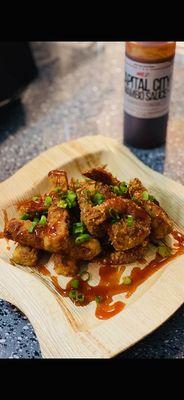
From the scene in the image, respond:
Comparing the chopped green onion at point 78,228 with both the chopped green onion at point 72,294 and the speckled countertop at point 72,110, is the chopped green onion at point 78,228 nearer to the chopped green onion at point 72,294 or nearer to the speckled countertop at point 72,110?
the chopped green onion at point 72,294

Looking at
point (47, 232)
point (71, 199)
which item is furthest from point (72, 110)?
point (47, 232)

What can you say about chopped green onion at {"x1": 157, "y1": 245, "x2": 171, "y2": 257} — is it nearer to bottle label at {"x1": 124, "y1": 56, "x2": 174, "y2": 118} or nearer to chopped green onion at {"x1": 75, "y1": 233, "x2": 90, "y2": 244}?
chopped green onion at {"x1": 75, "y1": 233, "x2": 90, "y2": 244}

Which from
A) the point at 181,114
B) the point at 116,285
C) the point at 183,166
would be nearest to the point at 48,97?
the point at 181,114

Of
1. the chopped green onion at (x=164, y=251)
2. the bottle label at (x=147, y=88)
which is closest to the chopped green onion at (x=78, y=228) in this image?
the chopped green onion at (x=164, y=251)

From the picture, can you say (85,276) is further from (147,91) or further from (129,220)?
(147,91)

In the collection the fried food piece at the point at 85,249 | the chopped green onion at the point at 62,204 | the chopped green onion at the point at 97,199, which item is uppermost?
the chopped green onion at the point at 97,199

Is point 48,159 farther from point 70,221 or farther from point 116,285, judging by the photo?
point 116,285
